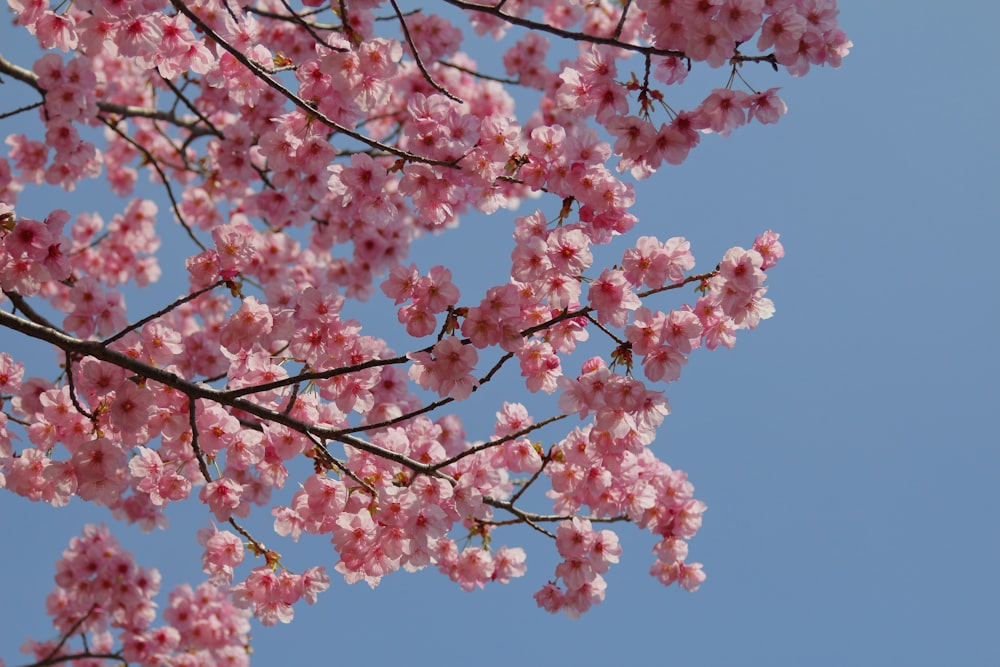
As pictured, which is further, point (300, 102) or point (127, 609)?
point (127, 609)

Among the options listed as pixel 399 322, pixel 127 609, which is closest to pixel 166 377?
pixel 399 322

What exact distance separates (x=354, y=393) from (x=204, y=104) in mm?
4320

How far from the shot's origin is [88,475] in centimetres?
411

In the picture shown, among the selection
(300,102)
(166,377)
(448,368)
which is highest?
(300,102)

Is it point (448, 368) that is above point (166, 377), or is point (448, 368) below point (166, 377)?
below

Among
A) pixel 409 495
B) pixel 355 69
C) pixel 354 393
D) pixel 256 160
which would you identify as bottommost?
pixel 409 495

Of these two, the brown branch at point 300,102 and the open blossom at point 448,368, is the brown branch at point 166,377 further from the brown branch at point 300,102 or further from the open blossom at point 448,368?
the brown branch at point 300,102

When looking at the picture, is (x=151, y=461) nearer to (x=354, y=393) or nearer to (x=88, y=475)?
(x=88, y=475)

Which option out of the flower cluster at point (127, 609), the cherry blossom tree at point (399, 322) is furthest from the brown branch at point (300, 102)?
the flower cluster at point (127, 609)

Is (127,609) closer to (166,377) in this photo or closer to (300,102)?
(166,377)

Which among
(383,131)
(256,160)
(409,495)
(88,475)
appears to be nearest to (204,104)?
(256,160)

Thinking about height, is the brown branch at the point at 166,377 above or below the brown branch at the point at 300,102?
below

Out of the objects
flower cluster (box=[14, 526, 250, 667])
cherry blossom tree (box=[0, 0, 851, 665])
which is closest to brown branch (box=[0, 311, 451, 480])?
cherry blossom tree (box=[0, 0, 851, 665])

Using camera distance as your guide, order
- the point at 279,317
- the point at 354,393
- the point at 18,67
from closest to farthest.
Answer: the point at 279,317, the point at 354,393, the point at 18,67
